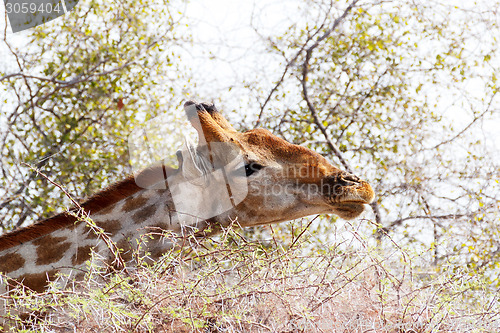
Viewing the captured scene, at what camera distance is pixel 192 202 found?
4.06m

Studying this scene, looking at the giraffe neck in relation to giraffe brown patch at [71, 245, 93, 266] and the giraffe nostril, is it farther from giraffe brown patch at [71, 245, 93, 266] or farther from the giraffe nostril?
the giraffe nostril

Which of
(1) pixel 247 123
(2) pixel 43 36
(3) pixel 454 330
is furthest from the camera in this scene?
(2) pixel 43 36

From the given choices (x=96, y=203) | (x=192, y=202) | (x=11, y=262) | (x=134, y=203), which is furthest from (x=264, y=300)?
(x=11, y=262)

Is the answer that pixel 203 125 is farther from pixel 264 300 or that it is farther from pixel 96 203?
pixel 264 300

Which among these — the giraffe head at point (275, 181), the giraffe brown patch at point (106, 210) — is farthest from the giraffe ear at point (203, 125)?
the giraffe brown patch at point (106, 210)

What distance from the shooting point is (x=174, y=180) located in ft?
13.6

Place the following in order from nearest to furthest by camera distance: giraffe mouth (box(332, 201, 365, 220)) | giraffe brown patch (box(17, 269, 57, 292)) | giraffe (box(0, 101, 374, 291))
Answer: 1. giraffe brown patch (box(17, 269, 57, 292))
2. giraffe (box(0, 101, 374, 291))
3. giraffe mouth (box(332, 201, 365, 220))

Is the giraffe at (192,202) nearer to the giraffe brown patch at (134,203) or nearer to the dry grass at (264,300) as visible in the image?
the giraffe brown patch at (134,203)

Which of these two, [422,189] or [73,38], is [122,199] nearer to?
[422,189]

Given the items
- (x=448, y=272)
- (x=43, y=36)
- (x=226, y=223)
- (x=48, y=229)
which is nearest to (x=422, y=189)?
(x=448, y=272)

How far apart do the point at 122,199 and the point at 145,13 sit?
5.42 m

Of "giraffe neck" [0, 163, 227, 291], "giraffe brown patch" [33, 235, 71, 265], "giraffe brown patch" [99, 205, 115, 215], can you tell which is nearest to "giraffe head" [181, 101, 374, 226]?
"giraffe neck" [0, 163, 227, 291]

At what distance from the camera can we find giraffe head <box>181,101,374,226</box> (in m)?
4.10

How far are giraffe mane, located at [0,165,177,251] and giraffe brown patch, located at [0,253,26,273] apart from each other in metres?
0.09
